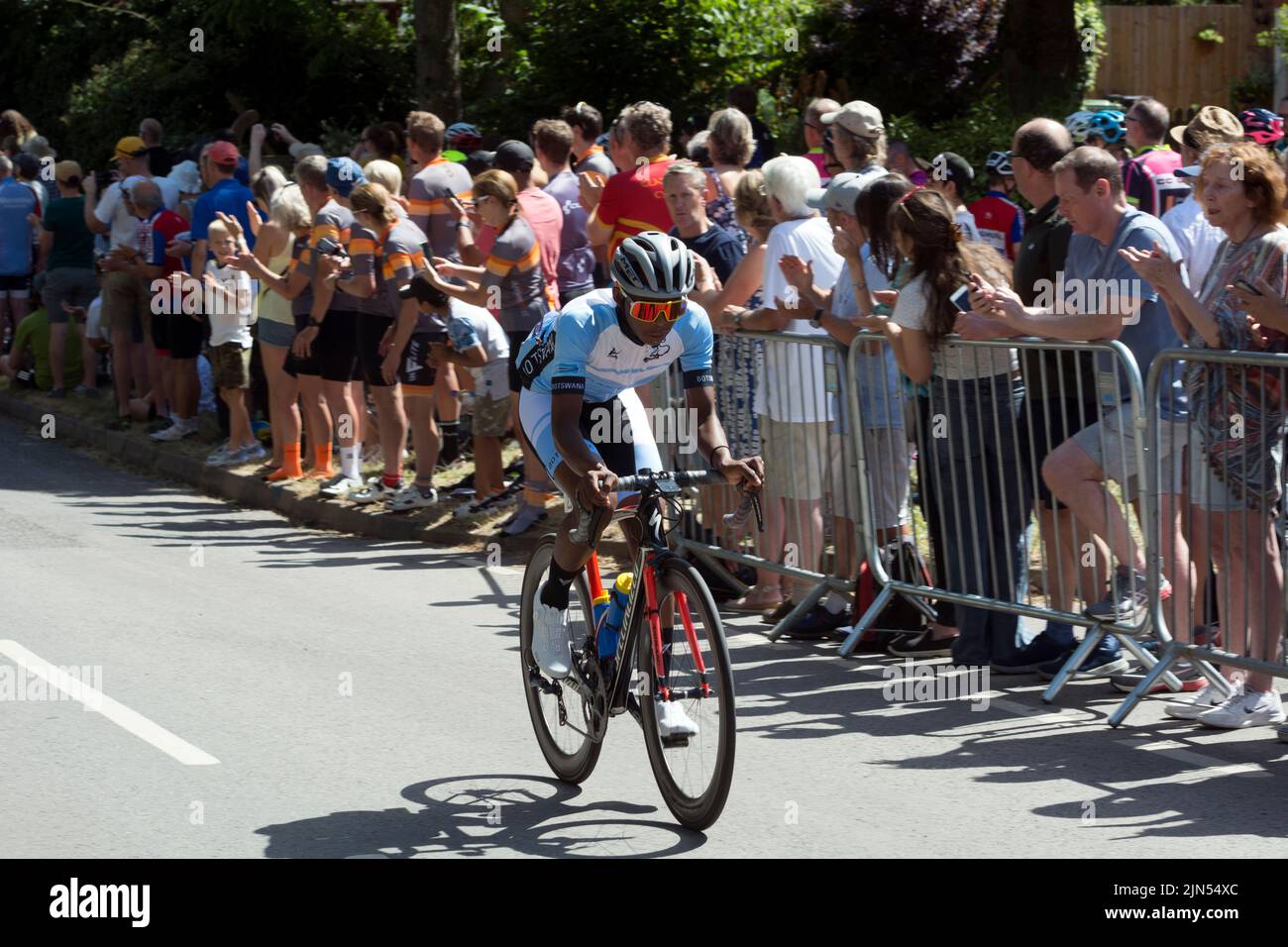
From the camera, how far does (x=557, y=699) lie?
6.61 metres

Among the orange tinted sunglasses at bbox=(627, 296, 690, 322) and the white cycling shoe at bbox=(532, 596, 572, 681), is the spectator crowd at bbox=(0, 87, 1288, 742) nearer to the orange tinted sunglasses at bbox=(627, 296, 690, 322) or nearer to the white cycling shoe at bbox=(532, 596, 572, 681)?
the white cycling shoe at bbox=(532, 596, 572, 681)

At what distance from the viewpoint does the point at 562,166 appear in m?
12.3

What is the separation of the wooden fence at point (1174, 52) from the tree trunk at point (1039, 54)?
31.8ft

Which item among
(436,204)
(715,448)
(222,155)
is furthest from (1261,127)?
(222,155)

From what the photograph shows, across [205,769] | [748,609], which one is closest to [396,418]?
[748,609]

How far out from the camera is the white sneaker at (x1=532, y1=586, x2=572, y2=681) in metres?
6.45

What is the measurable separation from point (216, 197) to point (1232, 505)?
9.04 meters

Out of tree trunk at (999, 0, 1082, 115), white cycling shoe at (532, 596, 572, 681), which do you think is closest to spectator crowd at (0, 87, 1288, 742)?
white cycling shoe at (532, 596, 572, 681)

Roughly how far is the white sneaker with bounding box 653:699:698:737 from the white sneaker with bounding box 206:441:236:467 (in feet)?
28.0

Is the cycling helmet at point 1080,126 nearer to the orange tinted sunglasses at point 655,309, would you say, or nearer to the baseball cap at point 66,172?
the orange tinted sunglasses at point 655,309

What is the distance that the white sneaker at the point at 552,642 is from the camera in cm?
645
